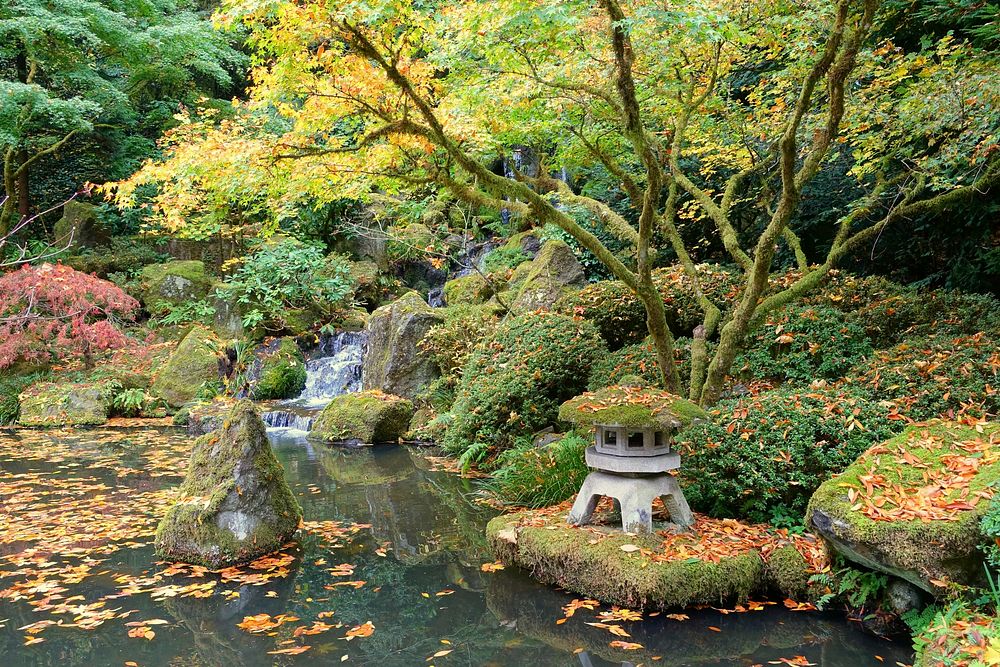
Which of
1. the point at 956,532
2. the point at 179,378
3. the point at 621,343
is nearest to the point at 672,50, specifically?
the point at 621,343

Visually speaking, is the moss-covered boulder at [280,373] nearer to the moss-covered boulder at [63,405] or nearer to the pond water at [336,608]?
the moss-covered boulder at [63,405]

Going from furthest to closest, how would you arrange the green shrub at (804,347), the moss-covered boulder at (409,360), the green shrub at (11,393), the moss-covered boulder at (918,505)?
the green shrub at (11,393) → the moss-covered boulder at (409,360) → the green shrub at (804,347) → the moss-covered boulder at (918,505)

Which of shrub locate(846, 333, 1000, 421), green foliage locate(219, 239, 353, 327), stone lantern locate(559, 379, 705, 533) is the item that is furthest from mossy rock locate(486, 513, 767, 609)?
green foliage locate(219, 239, 353, 327)

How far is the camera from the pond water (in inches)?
156

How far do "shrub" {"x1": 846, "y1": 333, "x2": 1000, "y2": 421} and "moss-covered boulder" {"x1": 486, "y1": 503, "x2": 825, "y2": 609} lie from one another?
1.69 metres

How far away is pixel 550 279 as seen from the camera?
10.7 m

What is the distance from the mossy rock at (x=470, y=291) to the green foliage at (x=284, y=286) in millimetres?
3599

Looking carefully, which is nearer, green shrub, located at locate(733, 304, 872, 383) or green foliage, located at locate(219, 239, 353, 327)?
green shrub, located at locate(733, 304, 872, 383)

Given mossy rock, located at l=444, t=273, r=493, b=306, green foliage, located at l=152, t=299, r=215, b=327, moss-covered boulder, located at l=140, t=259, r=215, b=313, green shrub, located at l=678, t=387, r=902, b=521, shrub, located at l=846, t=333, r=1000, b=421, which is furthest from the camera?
moss-covered boulder, located at l=140, t=259, r=215, b=313

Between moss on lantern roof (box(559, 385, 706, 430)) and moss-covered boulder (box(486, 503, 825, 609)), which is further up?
moss on lantern roof (box(559, 385, 706, 430))

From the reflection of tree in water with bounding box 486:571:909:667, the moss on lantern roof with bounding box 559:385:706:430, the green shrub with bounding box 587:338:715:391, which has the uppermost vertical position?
the green shrub with bounding box 587:338:715:391

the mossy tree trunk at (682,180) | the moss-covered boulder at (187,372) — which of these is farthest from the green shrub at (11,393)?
the mossy tree trunk at (682,180)

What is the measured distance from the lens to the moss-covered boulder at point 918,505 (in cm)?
349

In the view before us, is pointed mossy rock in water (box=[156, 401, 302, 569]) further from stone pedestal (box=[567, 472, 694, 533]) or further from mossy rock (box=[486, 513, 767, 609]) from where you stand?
stone pedestal (box=[567, 472, 694, 533])
